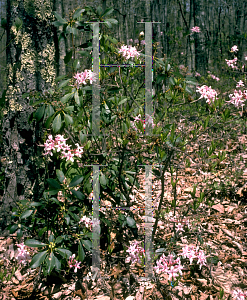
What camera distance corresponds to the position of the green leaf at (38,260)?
1259mm

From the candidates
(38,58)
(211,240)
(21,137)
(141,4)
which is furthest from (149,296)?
(141,4)

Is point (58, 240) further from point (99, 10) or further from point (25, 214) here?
point (99, 10)

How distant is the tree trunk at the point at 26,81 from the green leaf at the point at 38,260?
21.6 inches

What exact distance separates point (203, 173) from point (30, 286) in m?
2.05

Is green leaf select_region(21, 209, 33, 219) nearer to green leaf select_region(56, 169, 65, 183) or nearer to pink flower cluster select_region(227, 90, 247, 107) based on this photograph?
green leaf select_region(56, 169, 65, 183)

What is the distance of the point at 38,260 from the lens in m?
1.27

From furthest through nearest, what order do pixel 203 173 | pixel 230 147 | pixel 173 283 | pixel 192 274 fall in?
pixel 230 147 → pixel 203 173 → pixel 192 274 → pixel 173 283

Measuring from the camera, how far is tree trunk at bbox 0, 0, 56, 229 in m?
1.63

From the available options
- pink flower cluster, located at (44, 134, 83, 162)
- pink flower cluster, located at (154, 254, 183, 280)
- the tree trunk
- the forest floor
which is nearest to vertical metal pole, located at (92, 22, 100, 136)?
pink flower cluster, located at (44, 134, 83, 162)

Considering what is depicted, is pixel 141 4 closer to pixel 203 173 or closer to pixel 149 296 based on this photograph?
pixel 203 173

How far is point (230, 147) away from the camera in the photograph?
3371 mm

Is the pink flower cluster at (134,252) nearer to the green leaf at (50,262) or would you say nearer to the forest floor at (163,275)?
the forest floor at (163,275)

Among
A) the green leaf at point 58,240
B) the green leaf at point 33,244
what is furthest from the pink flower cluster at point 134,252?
the green leaf at point 33,244

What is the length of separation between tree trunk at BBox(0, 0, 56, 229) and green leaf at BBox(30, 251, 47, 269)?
1.80 ft
